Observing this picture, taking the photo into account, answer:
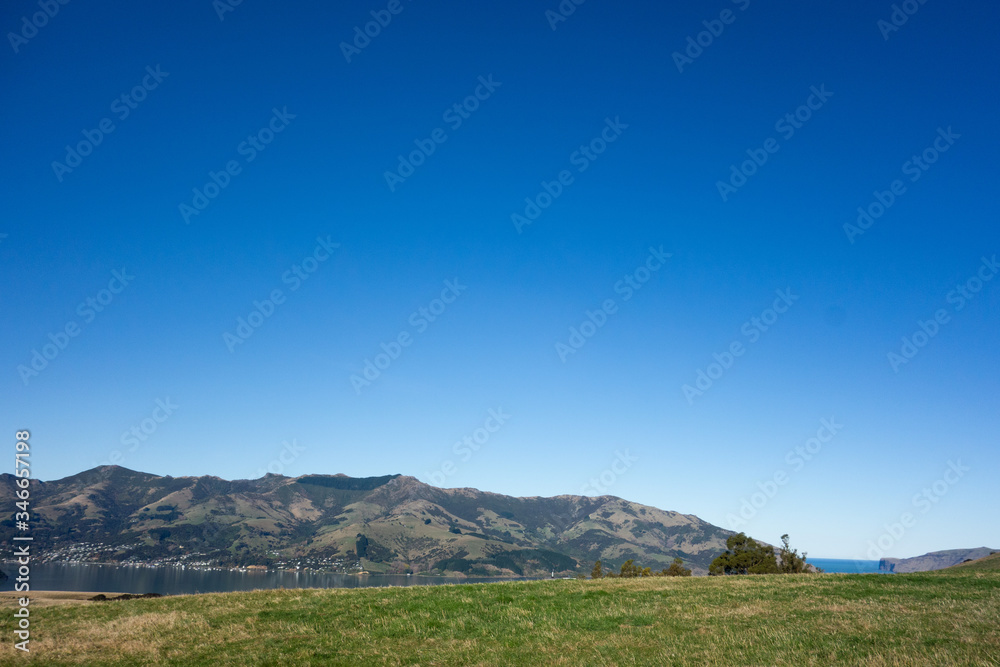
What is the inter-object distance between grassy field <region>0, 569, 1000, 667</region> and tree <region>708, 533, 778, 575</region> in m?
63.3

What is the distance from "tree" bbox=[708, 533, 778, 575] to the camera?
90875 mm

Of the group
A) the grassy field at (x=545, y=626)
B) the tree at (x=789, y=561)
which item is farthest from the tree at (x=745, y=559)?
the grassy field at (x=545, y=626)

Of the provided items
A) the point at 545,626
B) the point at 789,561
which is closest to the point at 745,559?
the point at 789,561

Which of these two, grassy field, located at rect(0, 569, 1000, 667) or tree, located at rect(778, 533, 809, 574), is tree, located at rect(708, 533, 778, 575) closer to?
tree, located at rect(778, 533, 809, 574)

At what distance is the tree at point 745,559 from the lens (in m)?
90.9

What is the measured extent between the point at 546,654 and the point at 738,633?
713 cm

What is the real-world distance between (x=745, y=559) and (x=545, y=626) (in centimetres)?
8557

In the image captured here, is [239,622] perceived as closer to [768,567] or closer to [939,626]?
[939,626]

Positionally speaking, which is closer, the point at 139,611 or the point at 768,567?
the point at 139,611

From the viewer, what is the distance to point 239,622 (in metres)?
25.5

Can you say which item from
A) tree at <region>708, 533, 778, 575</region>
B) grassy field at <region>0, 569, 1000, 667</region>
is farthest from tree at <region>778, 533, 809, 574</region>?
grassy field at <region>0, 569, 1000, 667</region>

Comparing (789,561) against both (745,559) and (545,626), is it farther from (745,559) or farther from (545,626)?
(545,626)

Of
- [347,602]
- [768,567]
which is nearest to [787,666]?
[347,602]

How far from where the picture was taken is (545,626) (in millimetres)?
23250
